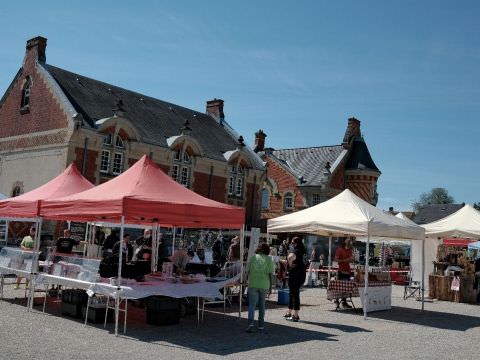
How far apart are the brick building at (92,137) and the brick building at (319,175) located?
9178mm

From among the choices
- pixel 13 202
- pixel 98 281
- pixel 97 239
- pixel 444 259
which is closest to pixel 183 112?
pixel 97 239

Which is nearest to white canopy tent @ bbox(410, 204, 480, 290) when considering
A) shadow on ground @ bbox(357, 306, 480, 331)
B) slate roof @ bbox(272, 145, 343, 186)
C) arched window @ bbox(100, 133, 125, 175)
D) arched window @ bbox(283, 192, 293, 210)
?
Result: shadow on ground @ bbox(357, 306, 480, 331)

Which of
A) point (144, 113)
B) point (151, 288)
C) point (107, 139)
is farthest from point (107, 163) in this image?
point (151, 288)

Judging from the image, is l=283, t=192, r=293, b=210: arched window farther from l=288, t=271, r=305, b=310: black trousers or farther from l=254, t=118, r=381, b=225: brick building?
l=288, t=271, r=305, b=310: black trousers

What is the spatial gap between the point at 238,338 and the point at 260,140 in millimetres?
39746

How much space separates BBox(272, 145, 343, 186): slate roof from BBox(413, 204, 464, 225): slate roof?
80.6ft

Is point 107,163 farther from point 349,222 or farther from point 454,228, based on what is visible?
point 349,222

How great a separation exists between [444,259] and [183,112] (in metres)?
21.2

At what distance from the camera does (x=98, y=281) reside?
33.5 feet

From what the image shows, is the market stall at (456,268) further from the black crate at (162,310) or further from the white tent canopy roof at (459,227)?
the black crate at (162,310)

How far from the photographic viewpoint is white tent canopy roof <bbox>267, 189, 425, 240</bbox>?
13.2 metres

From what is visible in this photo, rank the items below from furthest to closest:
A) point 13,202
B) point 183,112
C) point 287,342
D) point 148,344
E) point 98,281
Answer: point 183,112 → point 13,202 → point 98,281 → point 287,342 → point 148,344

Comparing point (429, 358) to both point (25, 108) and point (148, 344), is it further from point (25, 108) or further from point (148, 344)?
point (25, 108)

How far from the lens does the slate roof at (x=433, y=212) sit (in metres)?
66.9
